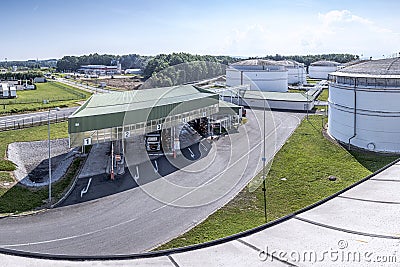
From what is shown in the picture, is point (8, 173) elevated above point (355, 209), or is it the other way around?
point (355, 209)

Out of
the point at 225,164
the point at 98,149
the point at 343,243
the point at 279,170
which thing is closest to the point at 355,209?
the point at 343,243

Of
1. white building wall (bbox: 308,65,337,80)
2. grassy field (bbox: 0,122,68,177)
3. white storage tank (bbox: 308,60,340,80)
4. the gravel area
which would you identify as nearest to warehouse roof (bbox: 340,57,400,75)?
the gravel area

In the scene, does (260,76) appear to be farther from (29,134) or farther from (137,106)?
(137,106)

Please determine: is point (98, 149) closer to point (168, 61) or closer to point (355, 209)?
point (355, 209)

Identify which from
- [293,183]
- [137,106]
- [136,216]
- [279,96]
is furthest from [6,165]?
[279,96]

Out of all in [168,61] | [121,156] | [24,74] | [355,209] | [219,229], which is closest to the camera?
[355,209]

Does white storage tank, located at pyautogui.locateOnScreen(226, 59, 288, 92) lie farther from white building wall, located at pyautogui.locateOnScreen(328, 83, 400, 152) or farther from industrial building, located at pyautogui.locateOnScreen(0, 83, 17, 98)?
industrial building, located at pyautogui.locateOnScreen(0, 83, 17, 98)

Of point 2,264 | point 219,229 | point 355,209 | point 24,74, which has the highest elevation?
point 24,74
